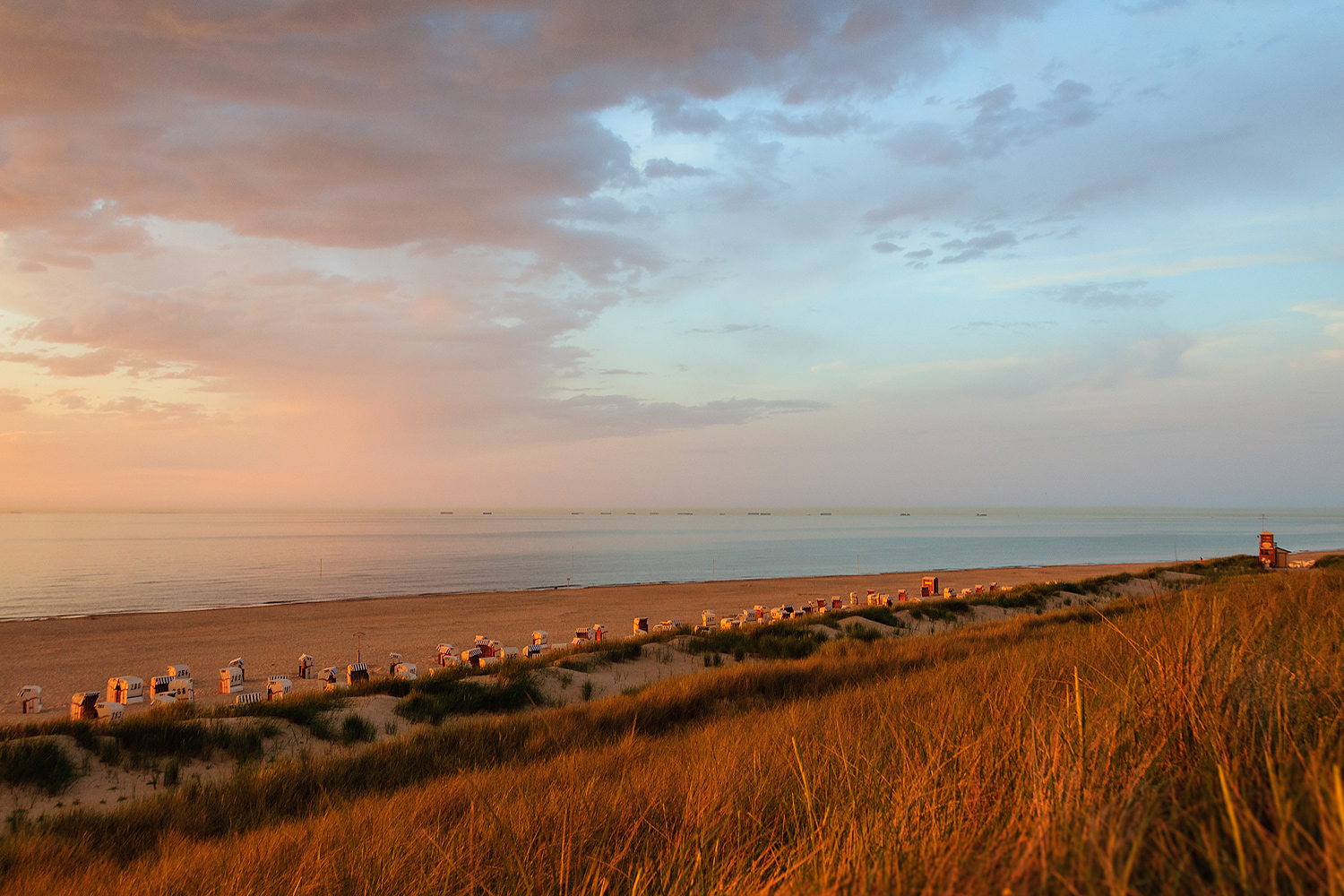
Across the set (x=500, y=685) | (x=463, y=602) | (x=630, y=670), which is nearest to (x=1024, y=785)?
(x=500, y=685)

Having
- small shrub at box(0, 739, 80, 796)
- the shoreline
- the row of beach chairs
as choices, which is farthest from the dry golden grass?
the shoreline

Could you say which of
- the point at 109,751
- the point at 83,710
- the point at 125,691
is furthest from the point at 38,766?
the point at 125,691

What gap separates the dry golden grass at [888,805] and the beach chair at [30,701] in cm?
1327

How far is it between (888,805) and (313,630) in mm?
29707

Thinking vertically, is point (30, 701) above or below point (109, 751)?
below

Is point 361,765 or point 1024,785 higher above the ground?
point 1024,785

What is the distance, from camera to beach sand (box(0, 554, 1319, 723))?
20438mm

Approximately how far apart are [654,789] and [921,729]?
5.08 feet

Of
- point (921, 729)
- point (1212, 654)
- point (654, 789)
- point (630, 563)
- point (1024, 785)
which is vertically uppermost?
point (1212, 654)

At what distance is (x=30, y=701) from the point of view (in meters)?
15.1

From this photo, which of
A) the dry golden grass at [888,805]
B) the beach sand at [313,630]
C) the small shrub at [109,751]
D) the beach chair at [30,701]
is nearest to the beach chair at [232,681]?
the beach sand at [313,630]

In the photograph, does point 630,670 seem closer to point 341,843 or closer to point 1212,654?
point 341,843

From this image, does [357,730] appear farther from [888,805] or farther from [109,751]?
[888,805]

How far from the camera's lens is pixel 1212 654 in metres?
2.82
